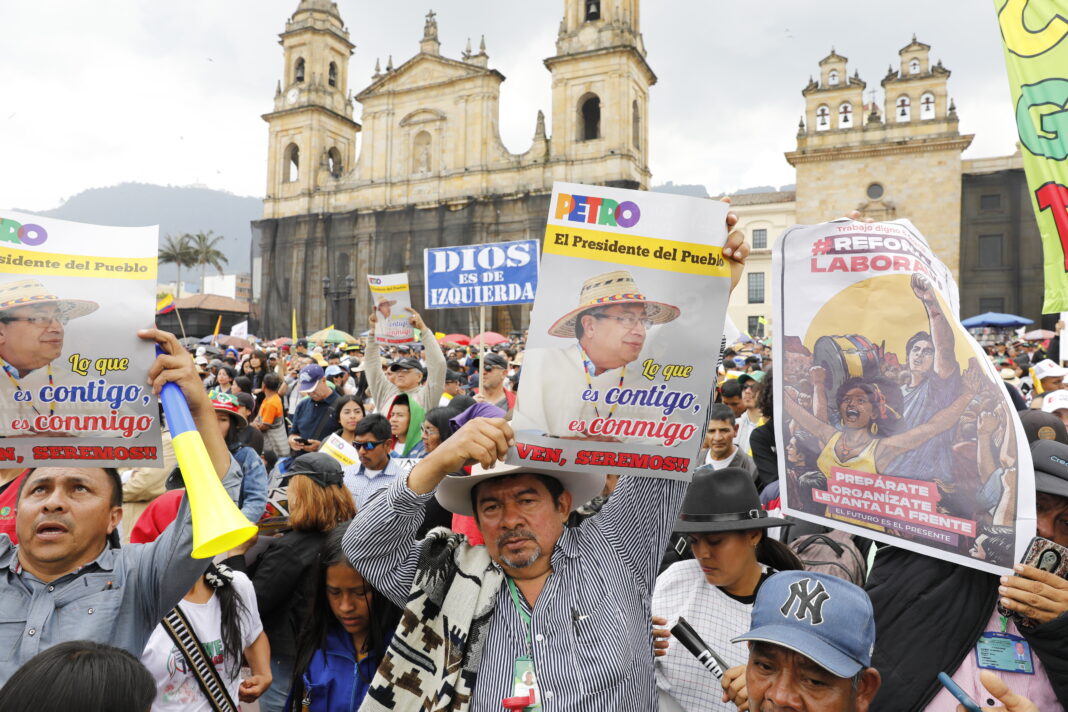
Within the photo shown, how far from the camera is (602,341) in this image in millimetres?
2062

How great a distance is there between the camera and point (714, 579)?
8.30 feet

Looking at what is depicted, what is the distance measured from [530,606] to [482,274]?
6.03 metres

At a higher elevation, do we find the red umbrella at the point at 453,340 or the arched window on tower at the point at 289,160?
the arched window on tower at the point at 289,160

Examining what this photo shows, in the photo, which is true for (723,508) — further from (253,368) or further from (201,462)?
(253,368)

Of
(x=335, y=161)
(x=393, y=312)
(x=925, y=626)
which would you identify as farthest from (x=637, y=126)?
(x=925, y=626)

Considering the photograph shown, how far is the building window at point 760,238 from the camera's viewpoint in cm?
4134

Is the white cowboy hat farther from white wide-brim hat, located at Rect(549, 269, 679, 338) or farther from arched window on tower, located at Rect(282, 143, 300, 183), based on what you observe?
arched window on tower, located at Rect(282, 143, 300, 183)

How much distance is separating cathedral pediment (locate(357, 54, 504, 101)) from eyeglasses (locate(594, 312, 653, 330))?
123 feet

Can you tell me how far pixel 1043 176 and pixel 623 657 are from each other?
2457mm

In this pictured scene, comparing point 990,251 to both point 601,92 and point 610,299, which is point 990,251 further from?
point 610,299

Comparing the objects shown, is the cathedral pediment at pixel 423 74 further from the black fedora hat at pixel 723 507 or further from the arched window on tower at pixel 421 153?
the black fedora hat at pixel 723 507

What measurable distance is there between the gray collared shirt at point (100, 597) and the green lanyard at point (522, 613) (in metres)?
0.86

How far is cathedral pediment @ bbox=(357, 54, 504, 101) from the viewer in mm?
36844

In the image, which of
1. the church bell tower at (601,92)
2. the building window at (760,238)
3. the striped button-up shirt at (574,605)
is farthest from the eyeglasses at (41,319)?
the building window at (760,238)
